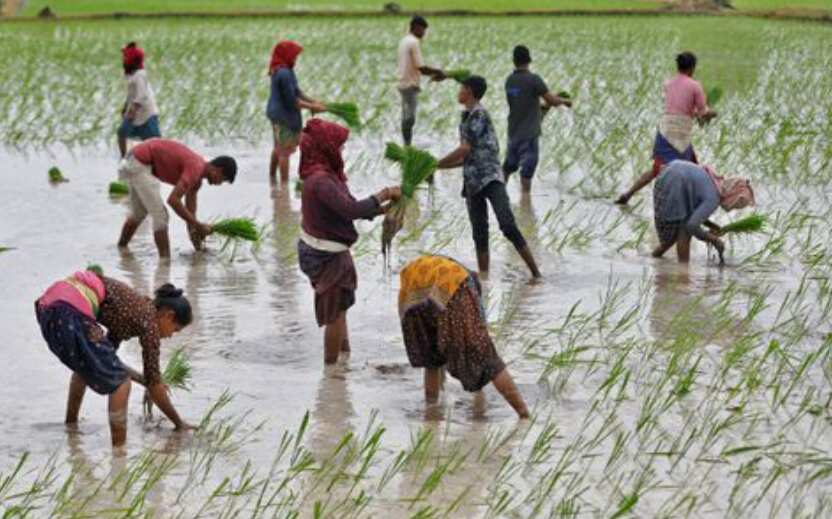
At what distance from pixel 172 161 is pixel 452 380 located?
9.26 feet

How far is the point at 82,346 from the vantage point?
5617 millimetres

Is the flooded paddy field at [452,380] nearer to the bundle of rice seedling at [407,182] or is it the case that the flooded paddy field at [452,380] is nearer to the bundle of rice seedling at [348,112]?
the bundle of rice seedling at [407,182]

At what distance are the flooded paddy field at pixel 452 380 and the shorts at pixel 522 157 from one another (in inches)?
9.1

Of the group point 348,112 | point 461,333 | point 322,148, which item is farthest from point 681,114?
point 461,333

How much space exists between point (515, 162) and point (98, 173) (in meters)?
3.62

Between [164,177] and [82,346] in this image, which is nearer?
[82,346]

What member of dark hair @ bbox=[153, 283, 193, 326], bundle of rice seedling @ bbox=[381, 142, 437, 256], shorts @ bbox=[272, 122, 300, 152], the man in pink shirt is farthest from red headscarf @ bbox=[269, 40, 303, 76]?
dark hair @ bbox=[153, 283, 193, 326]

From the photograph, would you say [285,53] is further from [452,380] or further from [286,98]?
[452,380]

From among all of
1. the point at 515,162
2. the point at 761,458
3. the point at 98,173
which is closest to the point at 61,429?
the point at 761,458

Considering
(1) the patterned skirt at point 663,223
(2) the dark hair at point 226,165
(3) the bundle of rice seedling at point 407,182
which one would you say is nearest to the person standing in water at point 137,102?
(2) the dark hair at point 226,165

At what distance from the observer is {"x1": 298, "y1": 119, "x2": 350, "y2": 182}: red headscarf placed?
6.76 m

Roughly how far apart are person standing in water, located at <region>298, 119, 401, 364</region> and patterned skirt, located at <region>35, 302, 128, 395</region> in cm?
142

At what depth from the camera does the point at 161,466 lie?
5.44 meters

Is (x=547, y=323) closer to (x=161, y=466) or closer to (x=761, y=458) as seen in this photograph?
(x=761, y=458)
